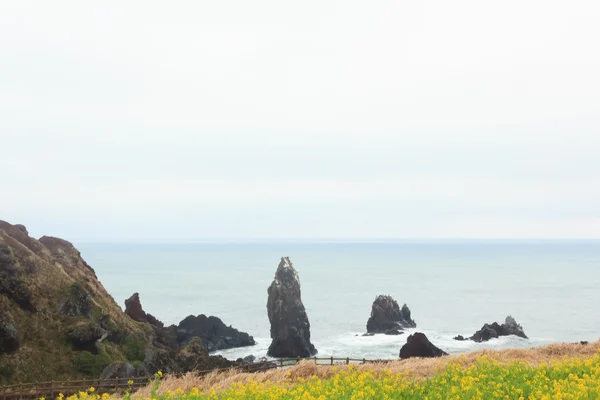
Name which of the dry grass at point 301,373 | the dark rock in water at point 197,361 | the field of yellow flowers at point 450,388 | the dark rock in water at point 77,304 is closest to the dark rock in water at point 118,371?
the dark rock in water at point 197,361

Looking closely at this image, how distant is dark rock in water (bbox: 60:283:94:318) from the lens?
166 ft

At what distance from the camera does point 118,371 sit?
42719 mm

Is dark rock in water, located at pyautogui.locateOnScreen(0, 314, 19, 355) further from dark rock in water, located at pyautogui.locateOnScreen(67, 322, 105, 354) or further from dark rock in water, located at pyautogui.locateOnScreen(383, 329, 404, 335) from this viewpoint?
dark rock in water, located at pyautogui.locateOnScreen(383, 329, 404, 335)

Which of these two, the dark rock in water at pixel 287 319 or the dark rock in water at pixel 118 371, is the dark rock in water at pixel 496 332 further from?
the dark rock in water at pixel 118 371

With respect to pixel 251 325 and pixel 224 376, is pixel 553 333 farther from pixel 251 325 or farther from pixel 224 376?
pixel 224 376

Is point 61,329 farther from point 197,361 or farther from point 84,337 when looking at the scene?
point 197,361

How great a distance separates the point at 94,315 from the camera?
52.2 meters

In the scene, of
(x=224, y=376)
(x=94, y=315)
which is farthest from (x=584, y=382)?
(x=94, y=315)

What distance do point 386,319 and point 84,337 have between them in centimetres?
6489

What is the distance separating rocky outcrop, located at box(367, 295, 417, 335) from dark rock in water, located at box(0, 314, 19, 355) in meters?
67.9

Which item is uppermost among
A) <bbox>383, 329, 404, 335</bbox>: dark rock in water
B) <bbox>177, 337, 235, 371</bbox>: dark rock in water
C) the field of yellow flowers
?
the field of yellow flowers

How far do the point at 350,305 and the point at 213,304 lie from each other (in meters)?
42.5

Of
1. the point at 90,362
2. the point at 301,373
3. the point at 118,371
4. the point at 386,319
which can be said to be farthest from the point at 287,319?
the point at 301,373

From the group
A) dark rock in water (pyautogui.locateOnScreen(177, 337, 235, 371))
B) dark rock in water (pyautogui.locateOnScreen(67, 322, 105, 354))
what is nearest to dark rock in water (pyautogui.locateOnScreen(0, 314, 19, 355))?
dark rock in water (pyautogui.locateOnScreen(67, 322, 105, 354))
